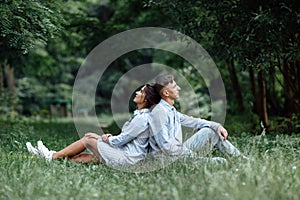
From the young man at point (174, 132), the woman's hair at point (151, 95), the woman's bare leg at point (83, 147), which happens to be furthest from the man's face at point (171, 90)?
the woman's bare leg at point (83, 147)

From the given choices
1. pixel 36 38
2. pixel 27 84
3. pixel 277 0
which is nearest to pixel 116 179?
pixel 36 38

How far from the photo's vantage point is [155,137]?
18.6 feet

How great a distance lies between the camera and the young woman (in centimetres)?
581

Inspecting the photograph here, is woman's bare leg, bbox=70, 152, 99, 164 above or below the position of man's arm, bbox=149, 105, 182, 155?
below

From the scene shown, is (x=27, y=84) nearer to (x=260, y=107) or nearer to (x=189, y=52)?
(x=189, y=52)

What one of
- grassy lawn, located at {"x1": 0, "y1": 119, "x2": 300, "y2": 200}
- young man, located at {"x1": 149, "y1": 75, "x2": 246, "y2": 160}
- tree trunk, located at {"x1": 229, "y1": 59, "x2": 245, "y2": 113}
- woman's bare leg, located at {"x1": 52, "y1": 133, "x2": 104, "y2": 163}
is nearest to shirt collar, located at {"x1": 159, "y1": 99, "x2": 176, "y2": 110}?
young man, located at {"x1": 149, "y1": 75, "x2": 246, "y2": 160}

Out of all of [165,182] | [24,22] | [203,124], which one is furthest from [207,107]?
[165,182]

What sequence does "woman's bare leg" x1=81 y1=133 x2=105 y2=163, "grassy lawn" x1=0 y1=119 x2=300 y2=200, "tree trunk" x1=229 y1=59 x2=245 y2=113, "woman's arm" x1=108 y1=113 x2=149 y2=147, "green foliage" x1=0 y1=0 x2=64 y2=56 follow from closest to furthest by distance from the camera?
"grassy lawn" x1=0 y1=119 x2=300 y2=200 < "woman's arm" x1=108 y1=113 x2=149 y2=147 < "woman's bare leg" x1=81 y1=133 x2=105 y2=163 < "green foliage" x1=0 y1=0 x2=64 y2=56 < "tree trunk" x1=229 y1=59 x2=245 y2=113

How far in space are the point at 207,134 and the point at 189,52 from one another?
27.4ft

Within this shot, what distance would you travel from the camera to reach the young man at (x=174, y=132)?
18.1 feet

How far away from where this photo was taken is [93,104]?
29578 millimetres

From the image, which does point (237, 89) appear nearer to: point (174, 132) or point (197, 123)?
point (197, 123)

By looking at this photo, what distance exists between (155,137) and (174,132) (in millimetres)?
273

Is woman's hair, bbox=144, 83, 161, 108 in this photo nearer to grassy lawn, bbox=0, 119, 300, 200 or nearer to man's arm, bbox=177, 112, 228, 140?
man's arm, bbox=177, 112, 228, 140
